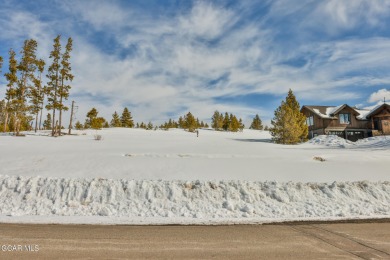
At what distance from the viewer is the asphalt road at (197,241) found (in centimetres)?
511

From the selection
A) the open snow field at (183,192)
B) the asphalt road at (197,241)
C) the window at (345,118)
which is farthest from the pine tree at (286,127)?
the asphalt road at (197,241)

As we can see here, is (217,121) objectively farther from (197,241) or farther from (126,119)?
(197,241)

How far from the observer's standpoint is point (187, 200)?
1008cm

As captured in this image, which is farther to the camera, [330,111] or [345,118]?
[330,111]

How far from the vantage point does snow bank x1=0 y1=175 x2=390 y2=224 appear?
29.3ft

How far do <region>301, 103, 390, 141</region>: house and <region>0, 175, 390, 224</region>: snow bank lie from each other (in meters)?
38.2

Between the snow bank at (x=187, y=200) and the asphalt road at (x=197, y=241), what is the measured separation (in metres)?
A: 1.15

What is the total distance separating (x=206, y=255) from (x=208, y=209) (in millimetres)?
4404

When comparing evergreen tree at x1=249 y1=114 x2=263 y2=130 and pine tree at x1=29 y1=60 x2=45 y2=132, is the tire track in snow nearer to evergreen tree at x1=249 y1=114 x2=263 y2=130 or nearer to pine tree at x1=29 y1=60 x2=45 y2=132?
pine tree at x1=29 y1=60 x2=45 y2=132

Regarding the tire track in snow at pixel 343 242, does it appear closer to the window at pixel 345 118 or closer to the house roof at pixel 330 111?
the house roof at pixel 330 111

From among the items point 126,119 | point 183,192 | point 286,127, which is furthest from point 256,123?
point 183,192

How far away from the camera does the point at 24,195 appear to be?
10.1 meters

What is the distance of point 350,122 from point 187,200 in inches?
1849

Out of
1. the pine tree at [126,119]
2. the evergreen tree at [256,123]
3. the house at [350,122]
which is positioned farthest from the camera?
the evergreen tree at [256,123]
